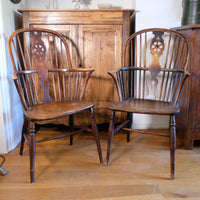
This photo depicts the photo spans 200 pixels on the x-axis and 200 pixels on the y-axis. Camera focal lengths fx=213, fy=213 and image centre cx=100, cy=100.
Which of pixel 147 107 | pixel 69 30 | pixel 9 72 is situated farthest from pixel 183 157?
pixel 9 72

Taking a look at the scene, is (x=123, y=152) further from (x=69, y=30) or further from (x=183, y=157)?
(x=69, y=30)

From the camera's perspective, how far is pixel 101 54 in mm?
2062

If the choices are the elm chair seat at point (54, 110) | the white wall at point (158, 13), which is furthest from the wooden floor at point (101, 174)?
the white wall at point (158, 13)

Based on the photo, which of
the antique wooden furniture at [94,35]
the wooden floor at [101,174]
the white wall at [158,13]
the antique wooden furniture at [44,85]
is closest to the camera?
the wooden floor at [101,174]

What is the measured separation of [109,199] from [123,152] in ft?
2.09

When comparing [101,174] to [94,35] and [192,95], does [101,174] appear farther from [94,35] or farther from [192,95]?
[94,35]

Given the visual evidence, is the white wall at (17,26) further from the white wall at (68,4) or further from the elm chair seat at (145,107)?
the elm chair seat at (145,107)

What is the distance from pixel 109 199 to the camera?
1237 mm

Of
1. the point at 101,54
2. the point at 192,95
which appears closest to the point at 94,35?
the point at 101,54

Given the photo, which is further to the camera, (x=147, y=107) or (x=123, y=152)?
(x=123, y=152)

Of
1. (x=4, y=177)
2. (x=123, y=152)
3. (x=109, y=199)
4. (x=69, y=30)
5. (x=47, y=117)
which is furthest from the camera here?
(x=69, y=30)

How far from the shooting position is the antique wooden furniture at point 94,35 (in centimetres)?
198

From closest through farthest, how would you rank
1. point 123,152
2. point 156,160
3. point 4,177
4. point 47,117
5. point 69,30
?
point 47,117
point 4,177
point 156,160
point 123,152
point 69,30

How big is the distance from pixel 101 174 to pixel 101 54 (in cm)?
112
